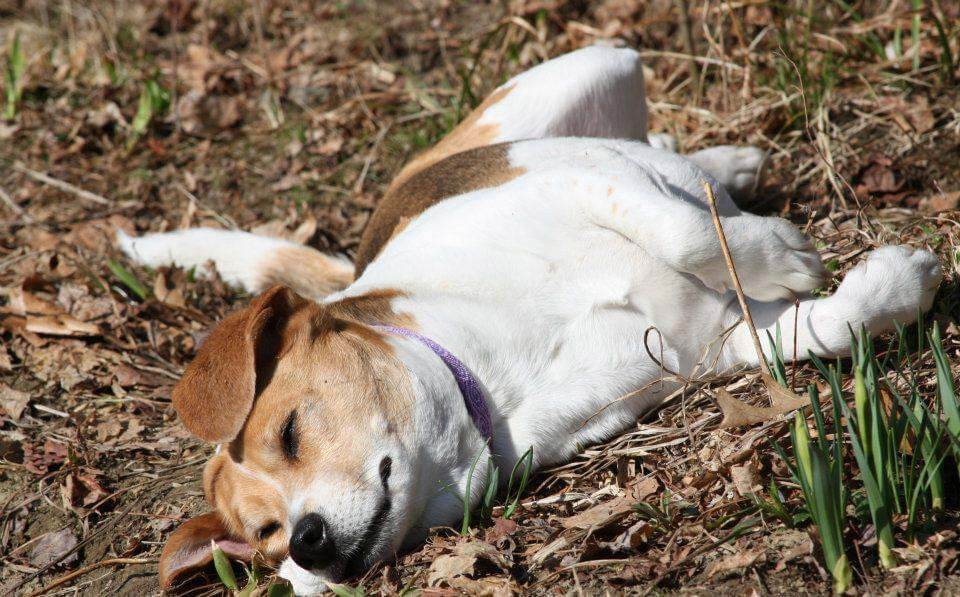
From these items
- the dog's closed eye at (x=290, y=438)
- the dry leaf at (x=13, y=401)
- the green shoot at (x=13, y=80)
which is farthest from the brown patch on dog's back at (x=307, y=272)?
the green shoot at (x=13, y=80)

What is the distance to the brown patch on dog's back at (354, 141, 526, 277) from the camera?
4.22m

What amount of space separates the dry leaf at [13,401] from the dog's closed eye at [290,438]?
231 centimetres

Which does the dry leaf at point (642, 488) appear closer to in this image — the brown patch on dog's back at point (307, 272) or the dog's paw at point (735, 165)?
the dog's paw at point (735, 165)

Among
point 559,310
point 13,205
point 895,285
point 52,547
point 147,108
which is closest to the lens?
point 895,285

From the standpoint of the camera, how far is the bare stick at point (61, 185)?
6516 mm

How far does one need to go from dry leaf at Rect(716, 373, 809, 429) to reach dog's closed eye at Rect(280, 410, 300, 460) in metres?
1.40

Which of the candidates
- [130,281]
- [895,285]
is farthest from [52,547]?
[895,285]

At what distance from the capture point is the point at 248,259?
5.30 meters

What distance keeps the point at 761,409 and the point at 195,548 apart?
202 cm

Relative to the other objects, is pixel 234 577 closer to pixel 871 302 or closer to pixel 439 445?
Answer: pixel 439 445

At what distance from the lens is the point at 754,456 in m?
2.90

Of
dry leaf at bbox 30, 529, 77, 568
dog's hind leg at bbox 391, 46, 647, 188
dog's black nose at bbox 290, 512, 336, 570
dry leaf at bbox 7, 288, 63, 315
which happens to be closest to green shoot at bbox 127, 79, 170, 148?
dry leaf at bbox 7, 288, 63, 315

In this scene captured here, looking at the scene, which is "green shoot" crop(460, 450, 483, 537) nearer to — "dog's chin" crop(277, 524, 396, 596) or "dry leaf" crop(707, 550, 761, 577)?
"dog's chin" crop(277, 524, 396, 596)

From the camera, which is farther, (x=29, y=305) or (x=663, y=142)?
(x=663, y=142)
